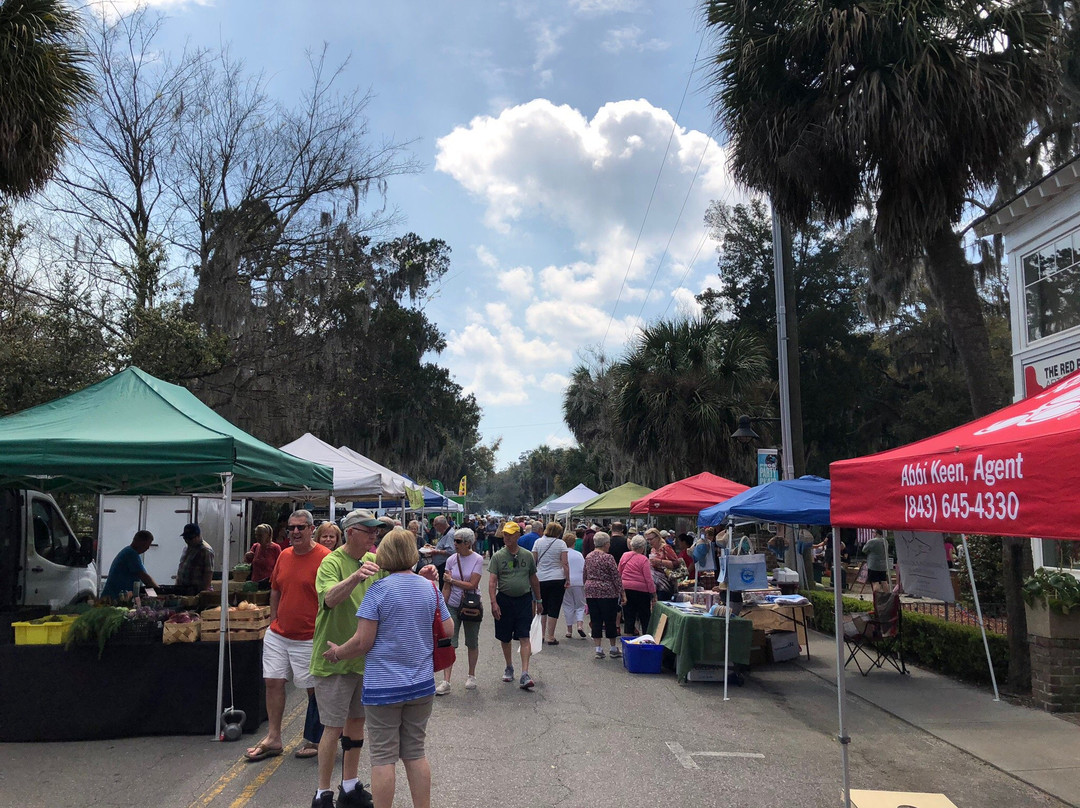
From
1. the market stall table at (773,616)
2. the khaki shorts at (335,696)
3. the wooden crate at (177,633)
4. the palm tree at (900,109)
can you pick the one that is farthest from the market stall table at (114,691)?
the palm tree at (900,109)

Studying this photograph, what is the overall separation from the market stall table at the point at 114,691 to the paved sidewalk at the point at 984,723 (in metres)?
6.04

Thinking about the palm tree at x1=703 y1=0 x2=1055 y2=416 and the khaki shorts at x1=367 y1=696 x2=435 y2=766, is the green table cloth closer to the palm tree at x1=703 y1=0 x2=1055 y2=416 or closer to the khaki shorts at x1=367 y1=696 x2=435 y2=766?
the palm tree at x1=703 y1=0 x2=1055 y2=416

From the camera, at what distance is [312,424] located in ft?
89.7

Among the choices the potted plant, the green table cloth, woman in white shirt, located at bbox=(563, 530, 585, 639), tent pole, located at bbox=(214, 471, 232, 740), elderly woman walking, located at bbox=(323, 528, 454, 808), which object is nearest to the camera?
elderly woman walking, located at bbox=(323, 528, 454, 808)

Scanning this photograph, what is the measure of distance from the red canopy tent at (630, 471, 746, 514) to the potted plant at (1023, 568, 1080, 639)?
230 inches

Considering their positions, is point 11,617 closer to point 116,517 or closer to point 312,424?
point 116,517

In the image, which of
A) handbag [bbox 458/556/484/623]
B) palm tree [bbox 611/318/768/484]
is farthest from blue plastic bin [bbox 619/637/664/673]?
palm tree [bbox 611/318/768/484]

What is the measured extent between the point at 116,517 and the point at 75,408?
829cm

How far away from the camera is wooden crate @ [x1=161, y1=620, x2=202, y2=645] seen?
22.9 ft

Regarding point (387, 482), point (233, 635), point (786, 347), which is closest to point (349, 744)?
point (233, 635)

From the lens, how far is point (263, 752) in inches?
245

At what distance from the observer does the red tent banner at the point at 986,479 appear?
3.16 meters

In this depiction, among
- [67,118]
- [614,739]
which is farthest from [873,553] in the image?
[67,118]

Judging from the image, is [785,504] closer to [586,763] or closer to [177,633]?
[586,763]
